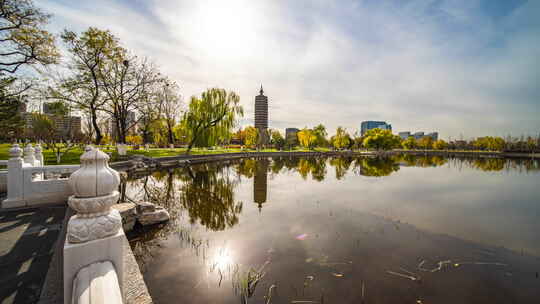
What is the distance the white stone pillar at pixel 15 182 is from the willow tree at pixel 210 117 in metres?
25.2

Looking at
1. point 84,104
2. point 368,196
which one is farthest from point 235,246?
point 84,104

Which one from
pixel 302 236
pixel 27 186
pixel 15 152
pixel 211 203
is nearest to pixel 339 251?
pixel 302 236

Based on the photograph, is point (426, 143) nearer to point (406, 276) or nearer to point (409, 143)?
point (409, 143)

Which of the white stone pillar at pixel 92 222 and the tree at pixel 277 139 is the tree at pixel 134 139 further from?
the white stone pillar at pixel 92 222

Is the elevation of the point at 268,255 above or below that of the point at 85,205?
below

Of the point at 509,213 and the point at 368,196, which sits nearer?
the point at 509,213

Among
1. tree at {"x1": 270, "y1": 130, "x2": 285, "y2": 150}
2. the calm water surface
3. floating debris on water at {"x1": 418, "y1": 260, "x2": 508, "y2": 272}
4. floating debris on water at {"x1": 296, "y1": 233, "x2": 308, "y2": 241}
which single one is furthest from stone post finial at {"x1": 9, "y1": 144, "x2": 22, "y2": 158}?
tree at {"x1": 270, "y1": 130, "x2": 285, "y2": 150}

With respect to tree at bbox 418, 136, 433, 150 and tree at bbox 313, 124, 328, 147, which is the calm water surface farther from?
tree at bbox 418, 136, 433, 150

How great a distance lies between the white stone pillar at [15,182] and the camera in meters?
6.11

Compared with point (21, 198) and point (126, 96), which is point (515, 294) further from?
point (126, 96)

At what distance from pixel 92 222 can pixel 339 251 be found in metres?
5.85

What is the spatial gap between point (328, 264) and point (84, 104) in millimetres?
27031

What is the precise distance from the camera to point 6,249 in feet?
13.0

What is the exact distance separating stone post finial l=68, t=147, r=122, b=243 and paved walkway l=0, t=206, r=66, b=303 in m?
2.21
